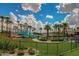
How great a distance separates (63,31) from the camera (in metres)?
2.56

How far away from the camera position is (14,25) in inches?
101

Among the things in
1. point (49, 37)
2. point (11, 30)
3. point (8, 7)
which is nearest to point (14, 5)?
point (8, 7)

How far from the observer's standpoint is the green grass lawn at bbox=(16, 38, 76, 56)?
2551mm

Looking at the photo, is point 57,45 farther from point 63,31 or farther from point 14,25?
point 14,25

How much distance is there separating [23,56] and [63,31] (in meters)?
0.41

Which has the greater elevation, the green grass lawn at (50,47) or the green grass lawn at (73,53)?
the green grass lawn at (50,47)

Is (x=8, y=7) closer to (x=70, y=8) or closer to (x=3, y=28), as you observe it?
(x=3, y=28)

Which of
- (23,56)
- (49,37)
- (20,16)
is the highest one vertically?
(20,16)

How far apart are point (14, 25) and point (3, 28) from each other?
100 mm

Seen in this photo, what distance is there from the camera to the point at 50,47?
101 inches

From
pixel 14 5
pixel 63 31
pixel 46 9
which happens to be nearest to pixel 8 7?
pixel 14 5

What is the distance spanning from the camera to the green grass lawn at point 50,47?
2.55 m

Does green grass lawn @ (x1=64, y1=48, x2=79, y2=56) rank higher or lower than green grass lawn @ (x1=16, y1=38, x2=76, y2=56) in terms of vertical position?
lower

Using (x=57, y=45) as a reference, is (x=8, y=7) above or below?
above
